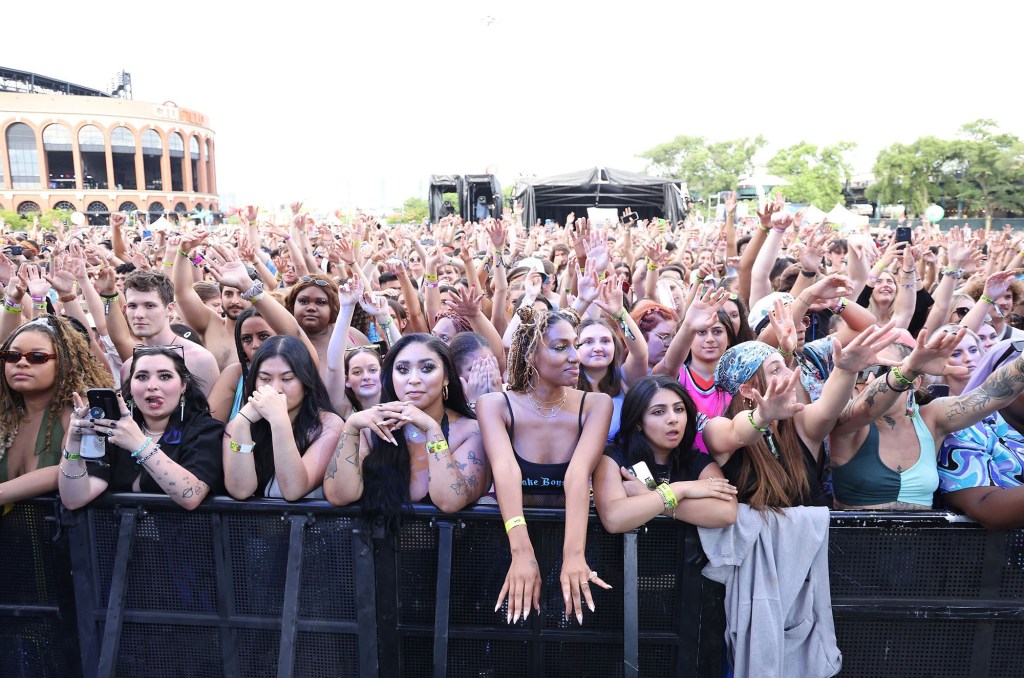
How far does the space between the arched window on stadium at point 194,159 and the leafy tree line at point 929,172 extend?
58.0m

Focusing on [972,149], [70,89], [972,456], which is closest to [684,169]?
[972,149]

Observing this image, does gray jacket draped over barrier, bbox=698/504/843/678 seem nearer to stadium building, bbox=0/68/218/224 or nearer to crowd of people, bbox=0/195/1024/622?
crowd of people, bbox=0/195/1024/622

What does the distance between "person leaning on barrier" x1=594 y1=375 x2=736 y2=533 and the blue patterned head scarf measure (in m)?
0.26

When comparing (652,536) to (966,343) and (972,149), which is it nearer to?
(966,343)

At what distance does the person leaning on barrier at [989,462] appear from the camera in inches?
96.4

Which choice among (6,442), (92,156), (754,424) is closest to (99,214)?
(92,156)

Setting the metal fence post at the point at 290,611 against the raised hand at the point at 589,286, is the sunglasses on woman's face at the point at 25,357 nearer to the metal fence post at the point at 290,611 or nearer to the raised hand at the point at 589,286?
the metal fence post at the point at 290,611

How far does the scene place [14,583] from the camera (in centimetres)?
276

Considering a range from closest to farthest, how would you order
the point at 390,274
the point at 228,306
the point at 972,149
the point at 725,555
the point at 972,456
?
the point at 725,555 < the point at 972,456 < the point at 228,306 < the point at 390,274 < the point at 972,149

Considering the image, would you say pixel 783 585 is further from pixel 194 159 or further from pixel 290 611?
pixel 194 159

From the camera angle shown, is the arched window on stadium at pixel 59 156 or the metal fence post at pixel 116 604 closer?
the metal fence post at pixel 116 604

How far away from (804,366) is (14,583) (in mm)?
3877

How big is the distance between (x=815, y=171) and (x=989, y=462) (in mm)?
57407

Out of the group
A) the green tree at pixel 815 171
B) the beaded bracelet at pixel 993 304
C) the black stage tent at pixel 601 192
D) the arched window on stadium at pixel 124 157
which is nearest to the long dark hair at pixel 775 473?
the beaded bracelet at pixel 993 304
